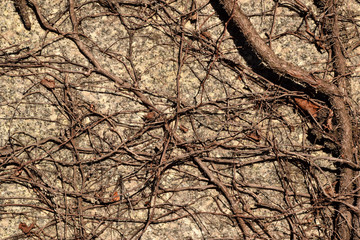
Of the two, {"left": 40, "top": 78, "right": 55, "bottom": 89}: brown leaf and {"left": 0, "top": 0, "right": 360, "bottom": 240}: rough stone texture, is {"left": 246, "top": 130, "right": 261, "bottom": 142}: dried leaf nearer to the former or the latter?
{"left": 0, "top": 0, "right": 360, "bottom": 240}: rough stone texture

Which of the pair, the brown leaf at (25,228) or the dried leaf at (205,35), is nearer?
the brown leaf at (25,228)

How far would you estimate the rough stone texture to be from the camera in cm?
281

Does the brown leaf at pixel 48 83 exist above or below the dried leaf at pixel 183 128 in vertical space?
above

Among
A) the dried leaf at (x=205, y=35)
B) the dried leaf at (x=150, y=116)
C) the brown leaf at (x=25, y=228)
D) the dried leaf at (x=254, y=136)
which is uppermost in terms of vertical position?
the dried leaf at (x=205, y=35)

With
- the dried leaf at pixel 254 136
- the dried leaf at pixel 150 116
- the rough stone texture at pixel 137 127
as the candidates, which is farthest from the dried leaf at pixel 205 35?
the dried leaf at pixel 254 136

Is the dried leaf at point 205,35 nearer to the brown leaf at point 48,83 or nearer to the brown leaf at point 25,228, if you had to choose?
the brown leaf at point 48,83

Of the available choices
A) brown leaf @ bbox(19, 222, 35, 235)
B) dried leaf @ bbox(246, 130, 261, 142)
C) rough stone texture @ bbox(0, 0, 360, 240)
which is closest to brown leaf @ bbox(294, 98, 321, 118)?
rough stone texture @ bbox(0, 0, 360, 240)

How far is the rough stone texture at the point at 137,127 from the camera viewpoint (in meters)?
2.81

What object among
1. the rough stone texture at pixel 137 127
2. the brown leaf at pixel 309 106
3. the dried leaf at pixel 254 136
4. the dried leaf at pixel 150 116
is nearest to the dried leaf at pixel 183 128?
the rough stone texture at pixel 137 127

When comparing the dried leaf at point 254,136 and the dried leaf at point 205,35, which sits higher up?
the dried leaf at point 205,35

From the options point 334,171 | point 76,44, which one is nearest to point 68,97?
point 76,44

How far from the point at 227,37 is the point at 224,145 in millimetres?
940

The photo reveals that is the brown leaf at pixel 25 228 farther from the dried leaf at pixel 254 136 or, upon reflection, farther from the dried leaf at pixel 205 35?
the dried leaf at pixel 205 35

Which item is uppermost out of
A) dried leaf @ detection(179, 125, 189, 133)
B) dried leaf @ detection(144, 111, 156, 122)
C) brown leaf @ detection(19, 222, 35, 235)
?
dried leaf @ detection(144, 111, 156, 122)
